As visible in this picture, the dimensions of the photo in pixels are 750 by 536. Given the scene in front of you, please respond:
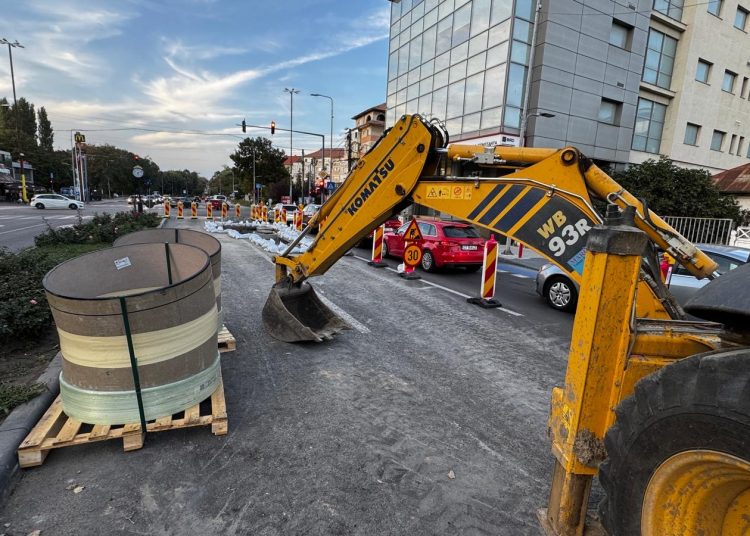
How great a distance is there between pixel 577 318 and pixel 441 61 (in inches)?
1097

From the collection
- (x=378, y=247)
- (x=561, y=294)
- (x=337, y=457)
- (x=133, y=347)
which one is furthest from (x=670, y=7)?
(x=133, y=347)

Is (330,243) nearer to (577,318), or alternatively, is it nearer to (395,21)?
(577,318)

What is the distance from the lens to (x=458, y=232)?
11.7 meters

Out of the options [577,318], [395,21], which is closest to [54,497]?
[577,318]

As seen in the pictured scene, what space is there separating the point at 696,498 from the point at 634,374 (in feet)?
1.70

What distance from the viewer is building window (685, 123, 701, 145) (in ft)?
94.3

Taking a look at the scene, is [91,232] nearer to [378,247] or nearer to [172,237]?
[378,247]

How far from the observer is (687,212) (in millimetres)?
18547

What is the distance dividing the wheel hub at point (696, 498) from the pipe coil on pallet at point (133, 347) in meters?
3.26

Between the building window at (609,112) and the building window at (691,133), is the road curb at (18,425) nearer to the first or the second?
the building window at (609,112)

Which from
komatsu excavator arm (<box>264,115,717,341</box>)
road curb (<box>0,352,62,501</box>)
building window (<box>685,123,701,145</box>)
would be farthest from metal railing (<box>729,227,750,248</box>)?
road curb (<box>0,352,62,501</box>)

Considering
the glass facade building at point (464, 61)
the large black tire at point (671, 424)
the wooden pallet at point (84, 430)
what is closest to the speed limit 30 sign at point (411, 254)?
Result: the wooden pallet at point (84, 430)

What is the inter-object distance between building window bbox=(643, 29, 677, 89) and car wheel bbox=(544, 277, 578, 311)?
86.1 feet

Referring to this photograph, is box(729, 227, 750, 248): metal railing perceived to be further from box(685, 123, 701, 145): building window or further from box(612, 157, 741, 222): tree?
box(685, 123, 701, 145): building window
